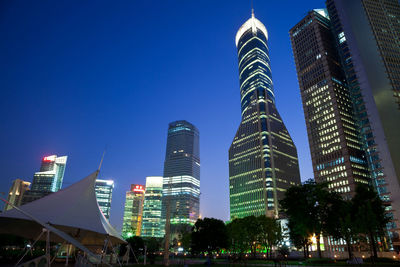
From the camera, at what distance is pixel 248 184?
621ft

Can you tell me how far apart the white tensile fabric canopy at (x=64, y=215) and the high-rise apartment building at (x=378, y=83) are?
9963cm

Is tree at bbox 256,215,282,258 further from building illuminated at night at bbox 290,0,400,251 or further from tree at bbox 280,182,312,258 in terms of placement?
building illuminated at night at bbox 290,0,400,251

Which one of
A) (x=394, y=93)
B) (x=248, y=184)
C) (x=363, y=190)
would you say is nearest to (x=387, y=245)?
(x=394, y=93)

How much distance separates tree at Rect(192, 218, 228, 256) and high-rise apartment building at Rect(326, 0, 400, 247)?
63.9 m

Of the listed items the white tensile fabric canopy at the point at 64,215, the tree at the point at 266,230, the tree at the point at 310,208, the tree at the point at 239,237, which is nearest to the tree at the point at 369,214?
the tree at the point at 310,208

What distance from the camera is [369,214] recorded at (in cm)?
4247

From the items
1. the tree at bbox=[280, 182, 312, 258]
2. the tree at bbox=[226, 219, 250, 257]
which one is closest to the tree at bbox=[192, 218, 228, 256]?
the tree at bbox=[226, 219, 250, 257]

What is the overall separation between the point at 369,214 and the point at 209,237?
3605 cm

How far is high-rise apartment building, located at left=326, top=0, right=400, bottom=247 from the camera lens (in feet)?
322

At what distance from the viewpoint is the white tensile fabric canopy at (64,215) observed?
85.1 feet

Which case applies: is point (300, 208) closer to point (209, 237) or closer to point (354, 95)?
point (209, 237)

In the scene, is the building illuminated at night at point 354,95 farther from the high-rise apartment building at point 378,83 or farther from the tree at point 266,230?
the tree at point 266,230

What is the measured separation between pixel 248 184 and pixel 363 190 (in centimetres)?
14047

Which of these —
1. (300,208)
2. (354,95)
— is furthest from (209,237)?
(354,95)
